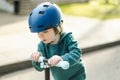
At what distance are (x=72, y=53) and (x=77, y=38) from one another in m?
5.58

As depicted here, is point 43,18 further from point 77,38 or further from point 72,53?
point 77,38

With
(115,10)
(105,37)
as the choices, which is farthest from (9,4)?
(105,37)

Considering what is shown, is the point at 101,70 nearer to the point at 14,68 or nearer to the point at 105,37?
the point at 14,68

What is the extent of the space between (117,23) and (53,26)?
27.2 ft

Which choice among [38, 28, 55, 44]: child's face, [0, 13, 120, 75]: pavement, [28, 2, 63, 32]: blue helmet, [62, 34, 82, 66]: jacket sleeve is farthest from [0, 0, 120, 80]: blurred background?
[28, 2, 63, 32]: blue helmet

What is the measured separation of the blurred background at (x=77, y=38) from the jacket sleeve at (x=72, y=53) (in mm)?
2988

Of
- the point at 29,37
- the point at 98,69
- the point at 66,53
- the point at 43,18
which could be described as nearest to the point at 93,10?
the point at 29,37

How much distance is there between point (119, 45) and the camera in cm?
910

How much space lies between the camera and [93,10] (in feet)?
47.6

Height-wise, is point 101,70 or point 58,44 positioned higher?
point 58,44

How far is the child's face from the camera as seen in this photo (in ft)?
10.6

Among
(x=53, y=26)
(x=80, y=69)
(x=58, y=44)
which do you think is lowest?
(x=80, y=69)

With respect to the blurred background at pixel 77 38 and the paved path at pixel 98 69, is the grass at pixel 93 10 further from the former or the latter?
the paved path at pixel 98 69

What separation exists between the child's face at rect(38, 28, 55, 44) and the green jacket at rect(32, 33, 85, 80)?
0.60 feet
